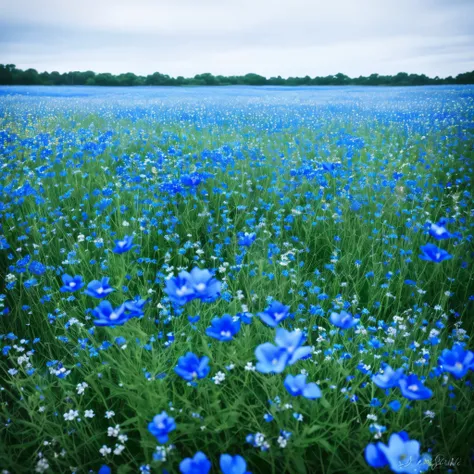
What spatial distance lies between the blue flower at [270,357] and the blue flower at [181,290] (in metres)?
0.26

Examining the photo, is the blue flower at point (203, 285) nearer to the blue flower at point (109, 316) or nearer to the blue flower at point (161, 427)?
the blue flower at point (109, 316)

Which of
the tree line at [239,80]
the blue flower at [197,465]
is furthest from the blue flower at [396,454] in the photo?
the tree line at [239,80]

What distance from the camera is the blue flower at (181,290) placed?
1101 millimetres

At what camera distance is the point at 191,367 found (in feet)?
3.60

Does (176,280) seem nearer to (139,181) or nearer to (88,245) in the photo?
(88,245)

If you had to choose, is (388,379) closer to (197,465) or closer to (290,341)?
(290,341)

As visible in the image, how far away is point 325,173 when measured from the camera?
4.00 meters

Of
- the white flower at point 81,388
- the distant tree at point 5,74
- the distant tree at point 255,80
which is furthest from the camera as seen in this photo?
the distant tree at point 255,80

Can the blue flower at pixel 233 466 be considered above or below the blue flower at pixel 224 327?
below

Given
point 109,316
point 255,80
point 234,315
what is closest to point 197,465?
point 109,316

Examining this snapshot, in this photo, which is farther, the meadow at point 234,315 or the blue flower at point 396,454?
the meadow at point 234,315

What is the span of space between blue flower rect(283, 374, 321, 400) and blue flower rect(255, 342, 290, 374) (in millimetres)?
40

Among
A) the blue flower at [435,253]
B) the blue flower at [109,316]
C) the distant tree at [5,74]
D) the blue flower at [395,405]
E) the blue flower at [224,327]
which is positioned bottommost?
the blue flower at [395,405]

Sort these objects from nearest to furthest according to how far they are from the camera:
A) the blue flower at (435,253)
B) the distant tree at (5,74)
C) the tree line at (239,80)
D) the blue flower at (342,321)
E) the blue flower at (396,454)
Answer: the blue flower at (396,454) → the blue flower at (342,321) → the blue flower at (435,253) → the distant tree at (5,74) → the tree line at (239,80)
